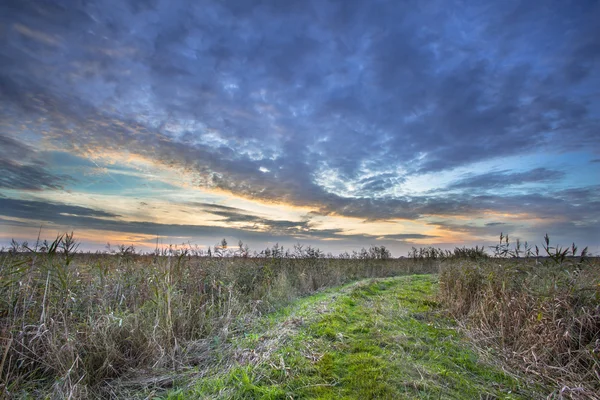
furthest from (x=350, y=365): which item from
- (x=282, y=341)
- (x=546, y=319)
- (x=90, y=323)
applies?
(x=90, y=323)

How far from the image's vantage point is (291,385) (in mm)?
3803

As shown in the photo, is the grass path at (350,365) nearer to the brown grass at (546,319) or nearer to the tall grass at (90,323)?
the brown grass at (546,319)

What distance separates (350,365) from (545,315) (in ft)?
11.6

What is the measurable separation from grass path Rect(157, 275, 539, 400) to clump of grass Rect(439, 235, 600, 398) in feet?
1.98

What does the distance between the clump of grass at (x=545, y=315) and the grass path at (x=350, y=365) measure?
0.60 metres

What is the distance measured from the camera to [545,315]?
203 inches

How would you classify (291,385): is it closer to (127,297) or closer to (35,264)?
(127,297)

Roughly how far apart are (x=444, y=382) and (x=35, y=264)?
689cm

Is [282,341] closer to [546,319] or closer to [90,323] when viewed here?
[90,323]

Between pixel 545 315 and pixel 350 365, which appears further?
pixel 545 315

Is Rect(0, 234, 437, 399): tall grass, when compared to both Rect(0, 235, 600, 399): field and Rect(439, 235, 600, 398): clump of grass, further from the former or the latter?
Rect(439, 235, 600, 398): clump of grass

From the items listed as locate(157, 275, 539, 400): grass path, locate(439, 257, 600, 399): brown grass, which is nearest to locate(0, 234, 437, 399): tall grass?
locate(157, 275, 539, 400): grass path

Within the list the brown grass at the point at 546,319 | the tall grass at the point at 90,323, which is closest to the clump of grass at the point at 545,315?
the brown grass at the point at 546,319

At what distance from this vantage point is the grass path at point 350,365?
12.3 ft
